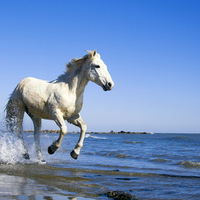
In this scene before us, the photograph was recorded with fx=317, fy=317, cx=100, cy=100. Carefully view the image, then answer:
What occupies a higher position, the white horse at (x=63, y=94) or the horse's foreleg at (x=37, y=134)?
the white horse at (x=63, y=94)

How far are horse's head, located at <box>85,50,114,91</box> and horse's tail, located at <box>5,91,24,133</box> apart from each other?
2016mm

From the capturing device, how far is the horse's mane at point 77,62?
271 inches

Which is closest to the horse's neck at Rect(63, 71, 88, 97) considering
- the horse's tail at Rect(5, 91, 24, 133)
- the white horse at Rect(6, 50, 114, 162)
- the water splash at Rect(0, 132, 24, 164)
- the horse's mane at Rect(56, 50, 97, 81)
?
the white horse at Rect(6, 50, 114, 162)

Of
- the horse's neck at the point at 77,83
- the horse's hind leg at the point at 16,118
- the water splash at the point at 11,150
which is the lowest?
the water splash at the point at 11,150

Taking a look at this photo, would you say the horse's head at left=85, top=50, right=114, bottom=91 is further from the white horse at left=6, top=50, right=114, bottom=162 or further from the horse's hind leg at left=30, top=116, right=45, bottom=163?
the horse's hind leg at left=30, top=116, right=45, bottom=163

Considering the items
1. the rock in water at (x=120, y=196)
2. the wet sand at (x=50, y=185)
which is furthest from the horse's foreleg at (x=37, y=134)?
the rock in water at (x=120, y=196)

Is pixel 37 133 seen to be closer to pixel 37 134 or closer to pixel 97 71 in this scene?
pixel 37 134

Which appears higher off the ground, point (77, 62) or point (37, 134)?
point (77, 62)

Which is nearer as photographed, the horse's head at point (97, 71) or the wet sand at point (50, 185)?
the wet sand at point (50, 185)

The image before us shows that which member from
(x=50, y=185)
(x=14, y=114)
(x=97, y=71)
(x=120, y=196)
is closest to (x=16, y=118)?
(x=14, y=114)

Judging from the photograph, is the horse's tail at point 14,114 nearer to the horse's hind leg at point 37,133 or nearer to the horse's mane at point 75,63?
the horse's hind leg at point 37,133

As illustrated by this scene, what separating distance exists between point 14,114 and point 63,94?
70.4 inches

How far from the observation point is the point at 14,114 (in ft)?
25.8

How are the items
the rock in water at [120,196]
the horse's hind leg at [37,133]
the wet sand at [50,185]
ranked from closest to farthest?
the wet sand at [50,185] < the rock in water at [120,196] < the horse's hind leg at [37,133]
